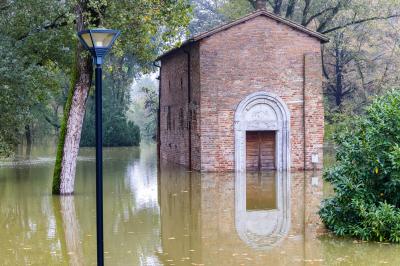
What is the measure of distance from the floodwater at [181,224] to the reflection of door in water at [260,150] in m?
2.22

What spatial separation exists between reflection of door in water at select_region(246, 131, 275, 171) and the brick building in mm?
46

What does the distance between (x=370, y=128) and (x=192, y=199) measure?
7.80 meters

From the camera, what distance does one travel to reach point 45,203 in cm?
1909

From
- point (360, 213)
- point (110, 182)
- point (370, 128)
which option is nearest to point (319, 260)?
point (360, 213)

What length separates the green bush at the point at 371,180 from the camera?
12555 millimetres

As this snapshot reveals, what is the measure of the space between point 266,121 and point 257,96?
1.25 meters

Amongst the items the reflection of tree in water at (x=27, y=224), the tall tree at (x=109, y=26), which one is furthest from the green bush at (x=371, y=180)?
the tall tree at (x=109, y=26)

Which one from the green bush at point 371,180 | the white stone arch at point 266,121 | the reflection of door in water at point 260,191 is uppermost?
the white stone arch at point 266,121

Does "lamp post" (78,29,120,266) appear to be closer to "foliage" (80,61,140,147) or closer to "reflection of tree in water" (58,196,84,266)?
"reflection of tree in water" (58,196,84,266)

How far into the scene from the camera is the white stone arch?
2822cm

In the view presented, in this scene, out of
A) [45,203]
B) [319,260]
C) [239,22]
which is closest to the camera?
[319,260]

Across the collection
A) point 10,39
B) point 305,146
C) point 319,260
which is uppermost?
point 10,39

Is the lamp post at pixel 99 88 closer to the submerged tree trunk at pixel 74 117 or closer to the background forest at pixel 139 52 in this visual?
the background forest at pixel 139 52

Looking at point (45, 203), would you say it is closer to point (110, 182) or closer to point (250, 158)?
point (110, 182)
